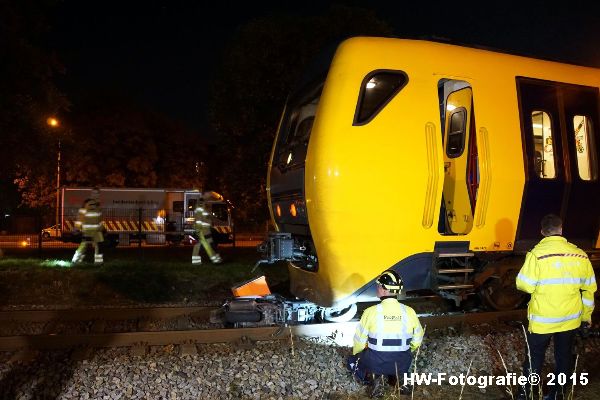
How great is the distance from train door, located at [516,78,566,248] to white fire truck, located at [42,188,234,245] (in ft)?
57.5

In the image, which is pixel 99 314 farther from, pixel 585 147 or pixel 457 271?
pixel 585 147

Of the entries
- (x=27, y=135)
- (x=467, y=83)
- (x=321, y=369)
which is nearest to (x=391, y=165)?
(x=467, y=83)

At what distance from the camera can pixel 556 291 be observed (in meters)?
4.60

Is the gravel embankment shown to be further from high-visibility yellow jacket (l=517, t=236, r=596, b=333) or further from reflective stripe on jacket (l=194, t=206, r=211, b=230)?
reflective stripe on jacket (l=194, t=206, r=211, b=230)

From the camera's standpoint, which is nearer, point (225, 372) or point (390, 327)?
point (390, 327)

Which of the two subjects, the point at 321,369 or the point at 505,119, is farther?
the point at 505,119

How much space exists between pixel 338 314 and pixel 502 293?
2336 mm

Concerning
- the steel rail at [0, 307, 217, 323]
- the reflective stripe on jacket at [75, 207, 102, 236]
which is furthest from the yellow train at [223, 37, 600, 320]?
the reflective stripe on jacket at [75, 207, 102, 236]

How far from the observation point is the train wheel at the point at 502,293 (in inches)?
294

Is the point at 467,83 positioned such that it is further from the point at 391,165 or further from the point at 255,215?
the point at 255,215

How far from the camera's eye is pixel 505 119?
6.84 metres

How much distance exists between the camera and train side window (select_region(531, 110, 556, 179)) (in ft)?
23.6

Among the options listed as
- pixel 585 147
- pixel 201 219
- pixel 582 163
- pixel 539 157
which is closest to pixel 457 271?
pixel 539 157

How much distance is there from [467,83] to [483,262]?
226 cm
